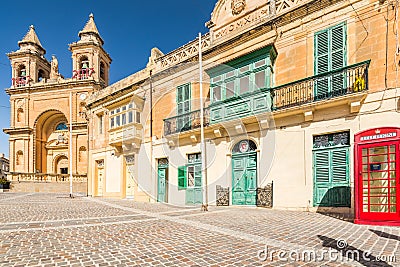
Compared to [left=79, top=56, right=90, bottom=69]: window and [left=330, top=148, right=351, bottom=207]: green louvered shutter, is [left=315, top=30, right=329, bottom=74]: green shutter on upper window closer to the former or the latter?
[left=330, top=148, right=351, bottom=207]: green louvered shutter

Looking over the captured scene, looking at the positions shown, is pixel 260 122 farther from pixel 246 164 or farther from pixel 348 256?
pixel 348 256

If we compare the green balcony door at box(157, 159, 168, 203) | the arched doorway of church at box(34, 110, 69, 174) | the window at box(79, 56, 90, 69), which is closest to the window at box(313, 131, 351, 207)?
the green balcony door at box(157, 159, 168, 203)

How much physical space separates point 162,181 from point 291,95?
9.16m

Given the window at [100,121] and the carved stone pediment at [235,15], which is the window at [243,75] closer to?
the carved stone pediment at [235,15]

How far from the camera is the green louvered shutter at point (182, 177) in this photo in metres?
14.4

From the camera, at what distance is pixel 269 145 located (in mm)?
11180

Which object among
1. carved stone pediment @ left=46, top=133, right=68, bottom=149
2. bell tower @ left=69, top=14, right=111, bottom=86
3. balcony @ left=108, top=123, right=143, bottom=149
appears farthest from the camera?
carved stone pediment @ left=46, top=133, right=68, bottom=149

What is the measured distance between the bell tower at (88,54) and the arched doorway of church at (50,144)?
279 inches

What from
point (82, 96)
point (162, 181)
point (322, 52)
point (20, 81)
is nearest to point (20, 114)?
point (20, 81)

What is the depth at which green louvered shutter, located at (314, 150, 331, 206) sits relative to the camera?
9.45m

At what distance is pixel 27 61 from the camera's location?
40.4 m

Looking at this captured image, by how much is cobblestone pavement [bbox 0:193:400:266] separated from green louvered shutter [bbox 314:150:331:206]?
1991 millimetres

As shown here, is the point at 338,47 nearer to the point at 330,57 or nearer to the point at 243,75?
the point at 330,57

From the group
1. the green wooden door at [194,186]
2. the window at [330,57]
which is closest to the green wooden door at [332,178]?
the window at [330,57]
